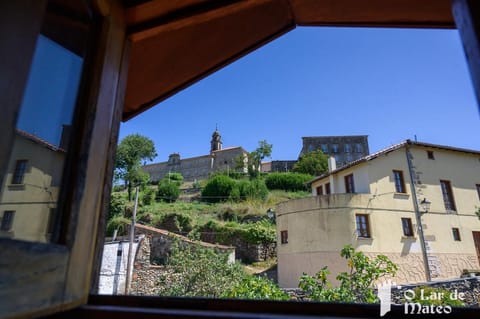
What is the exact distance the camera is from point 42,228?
706 millimetres

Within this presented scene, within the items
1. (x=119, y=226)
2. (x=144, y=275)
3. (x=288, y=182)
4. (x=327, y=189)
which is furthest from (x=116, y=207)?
(x=288, y=182)

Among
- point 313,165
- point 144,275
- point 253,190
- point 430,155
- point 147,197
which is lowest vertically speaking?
point 144,275

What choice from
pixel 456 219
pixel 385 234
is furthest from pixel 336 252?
pixel 456 219

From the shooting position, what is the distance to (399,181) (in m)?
13.7

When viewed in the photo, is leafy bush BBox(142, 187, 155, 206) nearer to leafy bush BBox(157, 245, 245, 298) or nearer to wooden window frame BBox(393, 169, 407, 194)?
leafy bush BBox(157, 245, 245, 298)

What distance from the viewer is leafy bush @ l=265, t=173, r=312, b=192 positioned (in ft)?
83.3

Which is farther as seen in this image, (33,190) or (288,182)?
(288,182)

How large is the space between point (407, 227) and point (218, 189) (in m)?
14.8

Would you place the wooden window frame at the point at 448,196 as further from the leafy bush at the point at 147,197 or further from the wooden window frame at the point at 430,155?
the leafy bush at the point at 147,197

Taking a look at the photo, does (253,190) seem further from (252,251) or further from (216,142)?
(216,142)

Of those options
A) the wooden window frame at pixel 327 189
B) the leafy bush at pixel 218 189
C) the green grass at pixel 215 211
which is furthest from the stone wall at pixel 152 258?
the leafy bush at pixel 218 189

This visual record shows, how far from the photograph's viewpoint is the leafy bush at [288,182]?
25391 mm

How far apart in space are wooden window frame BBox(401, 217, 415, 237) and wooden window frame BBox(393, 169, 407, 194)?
131 cm

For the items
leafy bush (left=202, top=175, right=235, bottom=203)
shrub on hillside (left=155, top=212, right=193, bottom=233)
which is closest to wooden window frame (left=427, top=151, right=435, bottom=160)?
shrub on hillside (left=155, top=212, right=193, bottom=233)
